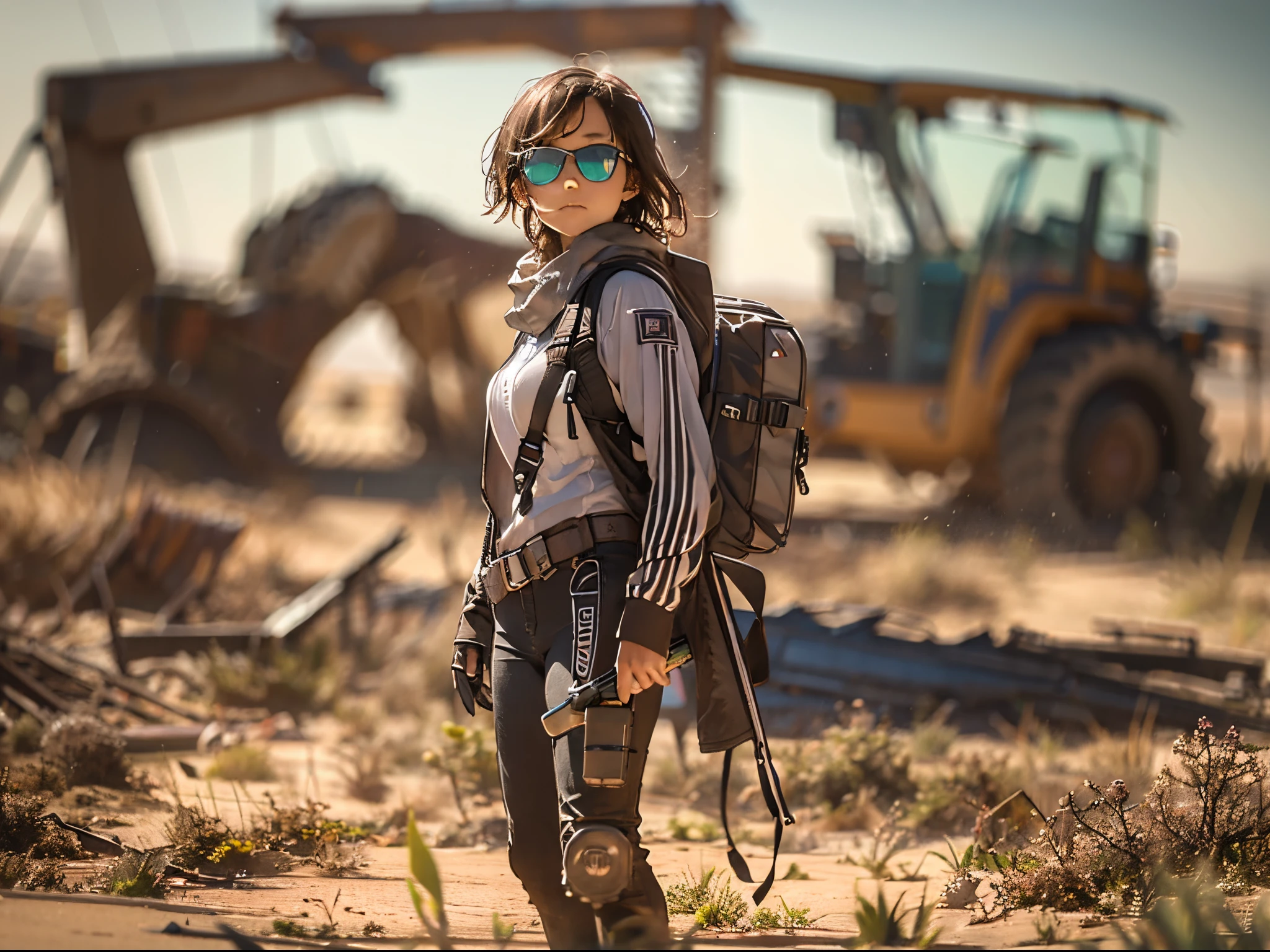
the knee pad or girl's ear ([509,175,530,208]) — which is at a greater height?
girl's ear ([509,175,530,208])

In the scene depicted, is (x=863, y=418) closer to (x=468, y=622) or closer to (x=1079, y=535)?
(x=1079, y=535)

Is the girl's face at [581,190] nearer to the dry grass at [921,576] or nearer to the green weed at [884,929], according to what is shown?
the green weed at [884,929]

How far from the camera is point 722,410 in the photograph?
238 cm

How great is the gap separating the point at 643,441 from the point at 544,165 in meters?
0.58

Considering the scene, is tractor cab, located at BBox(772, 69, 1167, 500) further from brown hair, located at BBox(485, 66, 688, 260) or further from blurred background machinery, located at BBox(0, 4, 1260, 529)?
brown hair, located at BBox(485, 66, 688, 260)

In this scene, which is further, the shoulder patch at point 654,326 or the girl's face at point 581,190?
the girl's face at point 581,190

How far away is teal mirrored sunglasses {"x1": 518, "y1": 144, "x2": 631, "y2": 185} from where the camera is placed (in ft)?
7.72

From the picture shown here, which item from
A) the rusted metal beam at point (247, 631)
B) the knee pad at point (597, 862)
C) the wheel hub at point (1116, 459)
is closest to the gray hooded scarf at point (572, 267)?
the knee pad at point (597, 862)

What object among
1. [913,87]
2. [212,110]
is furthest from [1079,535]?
[212,110]

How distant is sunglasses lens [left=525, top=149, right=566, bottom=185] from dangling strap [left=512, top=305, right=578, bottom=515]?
0.87 ft

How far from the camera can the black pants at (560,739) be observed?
2254 millimetres

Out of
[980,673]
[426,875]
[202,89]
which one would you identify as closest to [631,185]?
[426,875]

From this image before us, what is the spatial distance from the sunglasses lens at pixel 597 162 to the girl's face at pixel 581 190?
0.01 metres

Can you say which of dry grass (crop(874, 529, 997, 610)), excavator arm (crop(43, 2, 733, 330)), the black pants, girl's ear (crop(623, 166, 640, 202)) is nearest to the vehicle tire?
dry grass (crop(874, 529, 997, 610))
